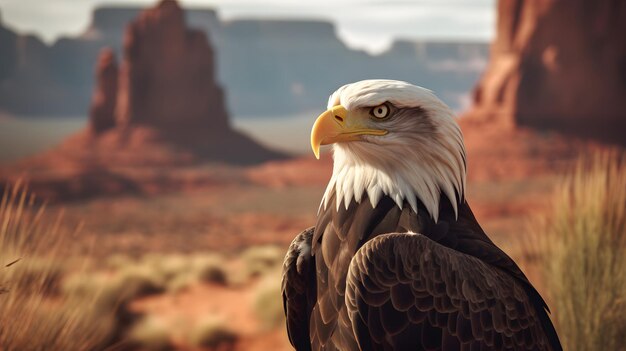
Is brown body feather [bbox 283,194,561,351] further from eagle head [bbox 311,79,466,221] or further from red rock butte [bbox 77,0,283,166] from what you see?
red rock butte [bbox 77,0,283,166]

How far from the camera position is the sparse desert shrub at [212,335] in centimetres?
1330

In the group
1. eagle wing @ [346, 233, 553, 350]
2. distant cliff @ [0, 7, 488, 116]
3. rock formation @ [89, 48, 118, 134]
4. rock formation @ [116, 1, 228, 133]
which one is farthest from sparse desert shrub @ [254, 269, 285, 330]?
distant cliff @ [0, 7, 488, 116]

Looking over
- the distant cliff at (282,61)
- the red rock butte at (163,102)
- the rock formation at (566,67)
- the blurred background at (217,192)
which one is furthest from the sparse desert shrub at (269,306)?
the distant cliff at (282,61)

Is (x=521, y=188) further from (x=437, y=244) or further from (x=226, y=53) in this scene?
(x=226, y=53)

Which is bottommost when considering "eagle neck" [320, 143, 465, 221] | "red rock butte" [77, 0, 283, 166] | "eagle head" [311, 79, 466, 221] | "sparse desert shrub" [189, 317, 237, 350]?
"red rock butte" [77, 0, 283, 166]

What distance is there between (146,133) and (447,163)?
62.5 meters

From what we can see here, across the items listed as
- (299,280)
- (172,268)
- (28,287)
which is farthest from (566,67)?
(28,287)

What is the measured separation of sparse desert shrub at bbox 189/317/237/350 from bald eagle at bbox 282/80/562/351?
381 inches

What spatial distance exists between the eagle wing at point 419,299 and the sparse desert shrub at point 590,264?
2.48 metres

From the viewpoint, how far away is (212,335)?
13312mm

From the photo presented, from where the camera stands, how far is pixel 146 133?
6412cm

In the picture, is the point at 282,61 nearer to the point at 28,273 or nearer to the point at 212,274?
the point at 212,274

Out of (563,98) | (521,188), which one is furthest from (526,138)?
(521,188)

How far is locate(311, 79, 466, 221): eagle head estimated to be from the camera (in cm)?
368
